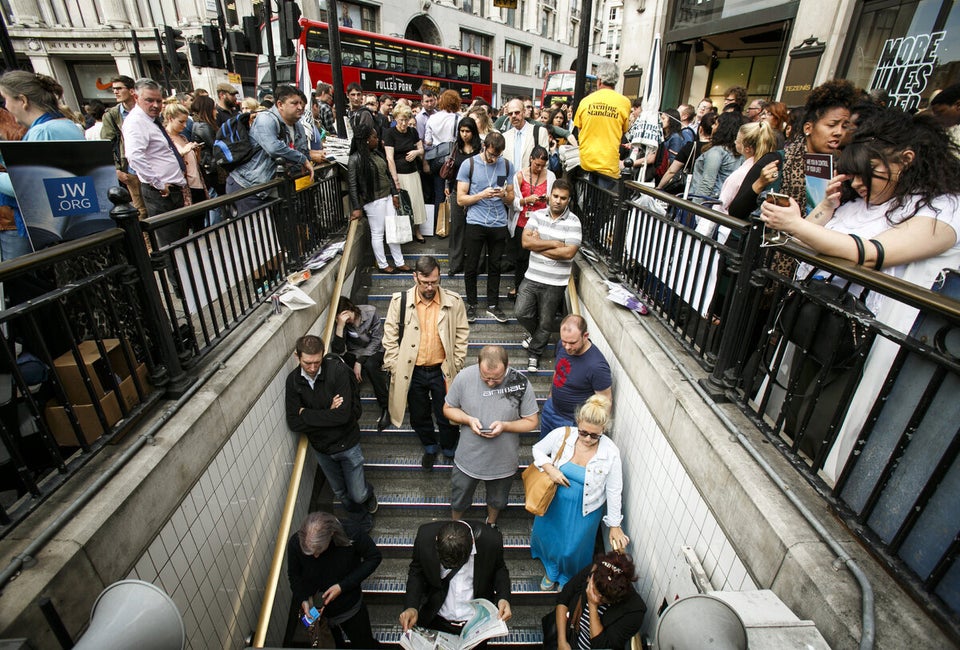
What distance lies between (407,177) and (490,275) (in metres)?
2.24

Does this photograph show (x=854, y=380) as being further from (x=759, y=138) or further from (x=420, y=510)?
(x=420, y=510)

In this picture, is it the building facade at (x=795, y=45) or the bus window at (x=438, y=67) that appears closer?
the building facade at (x=795, y=45)

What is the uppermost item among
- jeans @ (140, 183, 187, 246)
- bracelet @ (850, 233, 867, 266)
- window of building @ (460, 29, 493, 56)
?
window of building @ (460, 29, 493, 56)

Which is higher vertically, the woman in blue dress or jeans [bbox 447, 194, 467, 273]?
jeans [bbox 447, 194, 467, 273]

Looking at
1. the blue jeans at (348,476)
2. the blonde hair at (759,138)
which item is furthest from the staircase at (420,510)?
the blonde hair at (759,138)

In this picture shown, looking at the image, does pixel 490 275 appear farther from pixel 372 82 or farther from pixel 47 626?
pixel 372 82

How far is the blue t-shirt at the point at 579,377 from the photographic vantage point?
4148 mm

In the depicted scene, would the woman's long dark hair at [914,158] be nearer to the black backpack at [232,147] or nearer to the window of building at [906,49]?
the black backpack at [232,147]

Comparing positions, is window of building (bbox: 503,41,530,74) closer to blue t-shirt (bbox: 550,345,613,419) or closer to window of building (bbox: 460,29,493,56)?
window of building (bbox: 460,29,493,56)

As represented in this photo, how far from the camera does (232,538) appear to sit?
128 inches

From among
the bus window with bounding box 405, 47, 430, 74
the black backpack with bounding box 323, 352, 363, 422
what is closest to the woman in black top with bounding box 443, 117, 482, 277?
the black backpack with bounding box 323, 352, 363, 422

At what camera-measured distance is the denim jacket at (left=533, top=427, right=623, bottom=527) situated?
12.3ft

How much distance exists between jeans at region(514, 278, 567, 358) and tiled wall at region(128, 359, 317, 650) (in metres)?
2.66

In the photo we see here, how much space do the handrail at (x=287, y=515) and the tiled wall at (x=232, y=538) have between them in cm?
7
